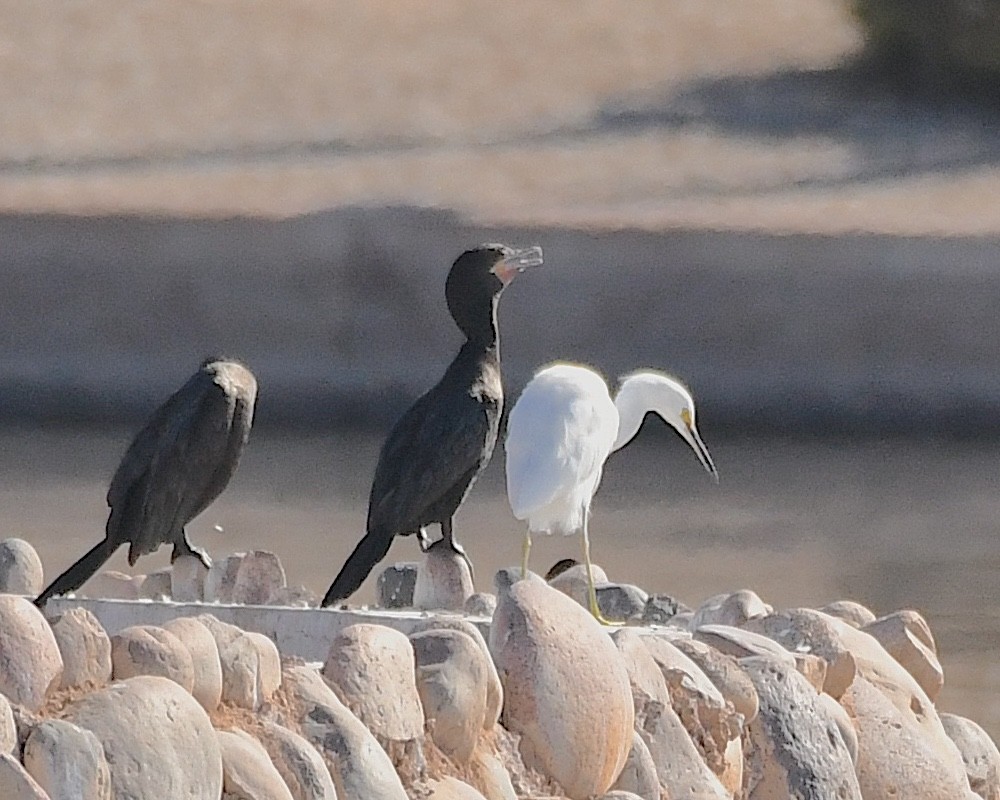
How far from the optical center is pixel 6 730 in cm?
383

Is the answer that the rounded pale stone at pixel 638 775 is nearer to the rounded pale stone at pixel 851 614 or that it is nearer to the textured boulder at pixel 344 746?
the textured boulder at pixel 344 746

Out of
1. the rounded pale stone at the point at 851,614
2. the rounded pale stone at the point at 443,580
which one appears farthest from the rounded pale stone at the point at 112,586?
the rounded pale stone at the point at 851,614

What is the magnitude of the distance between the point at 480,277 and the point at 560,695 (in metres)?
2.13

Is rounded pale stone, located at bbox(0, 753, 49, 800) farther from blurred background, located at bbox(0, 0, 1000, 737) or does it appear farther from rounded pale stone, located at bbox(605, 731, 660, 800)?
blurred background, located at bbox(0, 0, 1000, 737)

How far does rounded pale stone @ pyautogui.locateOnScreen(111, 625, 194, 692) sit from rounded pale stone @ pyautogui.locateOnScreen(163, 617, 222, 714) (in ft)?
0.09

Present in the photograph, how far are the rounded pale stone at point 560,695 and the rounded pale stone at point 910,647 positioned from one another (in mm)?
1571

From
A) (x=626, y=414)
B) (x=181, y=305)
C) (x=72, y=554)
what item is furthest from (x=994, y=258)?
(x=626, y=414)

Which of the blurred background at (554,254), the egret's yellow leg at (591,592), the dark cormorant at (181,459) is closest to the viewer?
the dark cormorant at (181,459)

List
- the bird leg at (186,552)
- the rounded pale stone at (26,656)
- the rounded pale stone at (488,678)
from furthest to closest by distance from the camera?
the bird leg at (186,552)
the rounded pale stone at (488,678)
the rounded pale stone at (26,656)

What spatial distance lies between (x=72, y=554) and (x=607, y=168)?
13393 mm

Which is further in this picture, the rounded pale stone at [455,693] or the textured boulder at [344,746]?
the rounded pale stone at [455,693]

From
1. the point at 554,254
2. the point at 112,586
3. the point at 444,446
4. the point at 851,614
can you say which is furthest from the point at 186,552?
the point at 554,254

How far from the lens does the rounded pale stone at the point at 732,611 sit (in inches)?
253

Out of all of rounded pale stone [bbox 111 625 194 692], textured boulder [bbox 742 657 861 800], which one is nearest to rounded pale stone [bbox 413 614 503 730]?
rounded pale stone [bbox 111 625 194 692]
